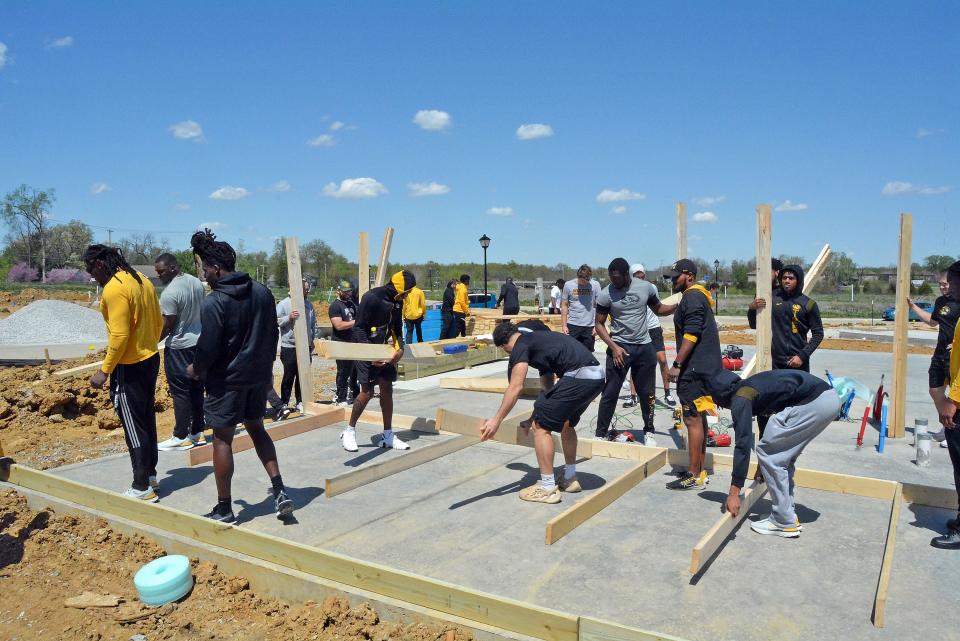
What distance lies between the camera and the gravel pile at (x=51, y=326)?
755 inches

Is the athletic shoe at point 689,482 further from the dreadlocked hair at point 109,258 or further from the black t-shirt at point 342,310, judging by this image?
the dreadlocked hair at point 109,258

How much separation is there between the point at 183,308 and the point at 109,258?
4.33 ft

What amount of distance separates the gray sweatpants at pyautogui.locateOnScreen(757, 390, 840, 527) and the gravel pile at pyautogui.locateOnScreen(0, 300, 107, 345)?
796 inches

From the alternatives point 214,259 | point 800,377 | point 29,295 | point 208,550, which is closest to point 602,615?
point 800,377

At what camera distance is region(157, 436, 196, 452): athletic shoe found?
22.1 feet

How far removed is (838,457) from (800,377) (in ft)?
8.49

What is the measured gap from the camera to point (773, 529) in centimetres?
448

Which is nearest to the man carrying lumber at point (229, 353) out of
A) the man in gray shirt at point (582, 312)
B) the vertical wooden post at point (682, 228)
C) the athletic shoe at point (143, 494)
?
the athletic shoe at point (143, 494)

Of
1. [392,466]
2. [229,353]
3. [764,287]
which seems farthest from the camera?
[764,287]

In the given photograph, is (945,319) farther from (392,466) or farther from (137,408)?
(137,408)

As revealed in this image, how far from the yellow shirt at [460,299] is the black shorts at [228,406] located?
408 inches

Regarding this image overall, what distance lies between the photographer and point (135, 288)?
197 inches

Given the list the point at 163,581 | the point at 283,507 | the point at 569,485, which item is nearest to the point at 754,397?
the point at 569,485

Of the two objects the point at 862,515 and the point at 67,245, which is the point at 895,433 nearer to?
the point at 862,515
